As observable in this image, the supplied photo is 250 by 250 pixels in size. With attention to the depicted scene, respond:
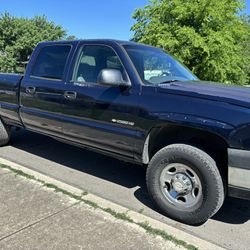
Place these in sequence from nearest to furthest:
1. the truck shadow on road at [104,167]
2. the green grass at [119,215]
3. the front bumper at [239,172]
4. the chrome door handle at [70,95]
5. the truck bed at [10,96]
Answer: the front bumper at [239,172] → the green grass at [119,215] → the truck shadow on road at [104,167] → the chrome door handle at [70,95] → the truck bed at [10,96]

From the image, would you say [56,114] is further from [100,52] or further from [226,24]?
[226,24]

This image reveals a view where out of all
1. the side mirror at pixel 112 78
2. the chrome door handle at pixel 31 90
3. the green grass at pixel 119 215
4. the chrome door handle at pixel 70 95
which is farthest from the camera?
the chrome door handle at pixel 31 90

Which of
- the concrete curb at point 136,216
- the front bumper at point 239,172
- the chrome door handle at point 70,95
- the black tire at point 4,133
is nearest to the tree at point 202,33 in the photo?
the black tire at point 4,133

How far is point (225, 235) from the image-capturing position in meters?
3.17

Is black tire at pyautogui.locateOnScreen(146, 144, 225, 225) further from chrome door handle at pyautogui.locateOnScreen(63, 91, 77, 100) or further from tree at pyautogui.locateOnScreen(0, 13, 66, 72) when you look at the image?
tree at pyautogui.locateOnScreen(0, 13, 66, 72)

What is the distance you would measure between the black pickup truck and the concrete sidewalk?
57cm

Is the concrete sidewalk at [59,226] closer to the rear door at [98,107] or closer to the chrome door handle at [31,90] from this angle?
the rear door at [98,107]

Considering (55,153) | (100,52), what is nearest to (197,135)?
A: (100,52)

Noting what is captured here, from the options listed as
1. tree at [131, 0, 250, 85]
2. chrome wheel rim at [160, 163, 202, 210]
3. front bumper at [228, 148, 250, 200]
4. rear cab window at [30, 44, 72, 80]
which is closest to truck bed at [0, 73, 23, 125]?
rear cab window at [30, 44, 72, 80]

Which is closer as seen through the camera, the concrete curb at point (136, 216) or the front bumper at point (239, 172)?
the front bumper at point (239, 172)

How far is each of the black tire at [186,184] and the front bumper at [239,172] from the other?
142 mm

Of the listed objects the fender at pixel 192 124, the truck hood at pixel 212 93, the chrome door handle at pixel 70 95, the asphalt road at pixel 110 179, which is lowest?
the asphalt road at pixel 110 179

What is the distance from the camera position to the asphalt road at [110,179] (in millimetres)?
3256

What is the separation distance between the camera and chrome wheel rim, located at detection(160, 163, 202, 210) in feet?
10.7
